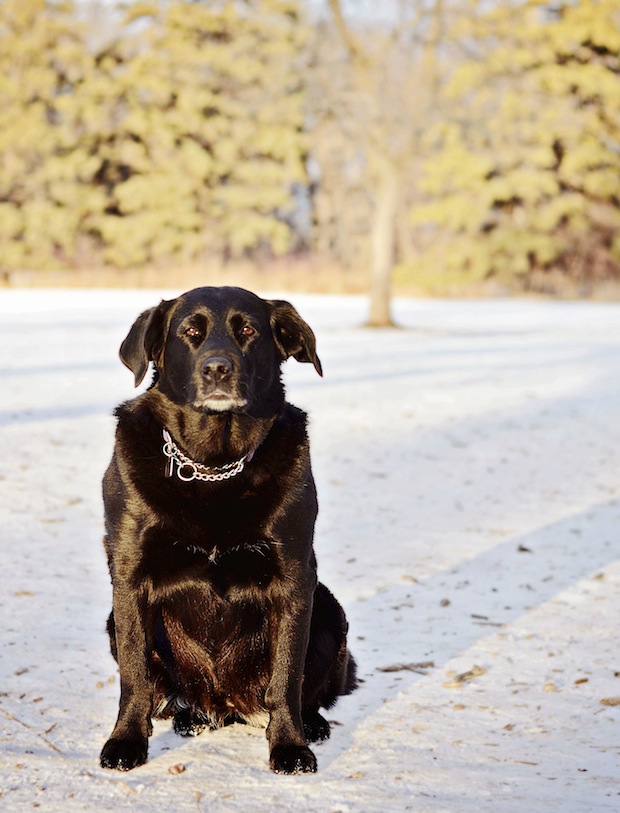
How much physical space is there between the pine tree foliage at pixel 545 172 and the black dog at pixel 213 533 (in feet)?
100

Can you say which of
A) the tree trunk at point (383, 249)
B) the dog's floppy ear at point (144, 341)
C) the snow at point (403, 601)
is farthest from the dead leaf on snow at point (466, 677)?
the tree trunk at point (383, 249)

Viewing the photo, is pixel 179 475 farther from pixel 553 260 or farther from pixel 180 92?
pixel 180 92

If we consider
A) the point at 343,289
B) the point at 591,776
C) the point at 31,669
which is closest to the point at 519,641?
the point at 591,776

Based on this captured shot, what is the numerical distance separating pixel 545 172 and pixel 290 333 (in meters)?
32.5

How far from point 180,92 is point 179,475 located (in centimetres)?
3566

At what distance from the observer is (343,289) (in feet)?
103

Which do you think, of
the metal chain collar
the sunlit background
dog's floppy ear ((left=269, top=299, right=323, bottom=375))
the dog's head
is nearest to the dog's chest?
the metal chain collar

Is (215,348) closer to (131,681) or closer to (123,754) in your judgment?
(131,681)

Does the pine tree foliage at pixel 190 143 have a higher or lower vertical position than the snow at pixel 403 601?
higher

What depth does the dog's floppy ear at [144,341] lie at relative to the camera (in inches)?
136

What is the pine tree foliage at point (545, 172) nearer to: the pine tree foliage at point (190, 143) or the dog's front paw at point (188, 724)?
the pine tree foliage at point (190, 143)

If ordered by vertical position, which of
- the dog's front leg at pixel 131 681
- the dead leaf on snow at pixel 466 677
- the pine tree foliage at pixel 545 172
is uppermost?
the pine tree foliage at pixel 545 172

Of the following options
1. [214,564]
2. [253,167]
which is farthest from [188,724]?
[253,167]

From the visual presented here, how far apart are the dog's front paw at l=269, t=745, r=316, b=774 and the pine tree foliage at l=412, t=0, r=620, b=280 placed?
31075 mm
